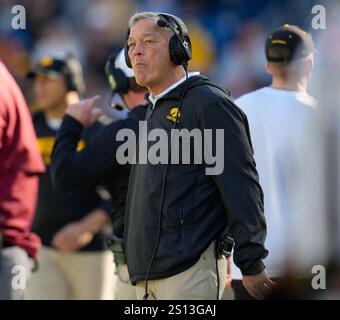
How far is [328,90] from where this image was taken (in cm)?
→ 150

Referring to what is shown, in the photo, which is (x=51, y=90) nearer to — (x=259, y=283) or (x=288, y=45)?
(x=288, y=45)

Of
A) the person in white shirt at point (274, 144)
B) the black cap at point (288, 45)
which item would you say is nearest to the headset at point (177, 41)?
the person in white shirt at point (274, 144)

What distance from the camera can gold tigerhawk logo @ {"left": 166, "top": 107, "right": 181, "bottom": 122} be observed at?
3.42 meters

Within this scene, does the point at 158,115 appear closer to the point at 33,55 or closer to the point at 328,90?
the point at 328,90

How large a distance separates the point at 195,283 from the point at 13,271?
0.87m

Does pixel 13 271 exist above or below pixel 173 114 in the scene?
below

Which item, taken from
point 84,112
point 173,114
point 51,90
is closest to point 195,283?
point 173,114

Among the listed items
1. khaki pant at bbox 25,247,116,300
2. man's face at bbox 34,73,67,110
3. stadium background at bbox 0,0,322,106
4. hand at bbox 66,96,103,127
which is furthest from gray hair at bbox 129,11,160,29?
stadium background at bbox 0,0,322,106

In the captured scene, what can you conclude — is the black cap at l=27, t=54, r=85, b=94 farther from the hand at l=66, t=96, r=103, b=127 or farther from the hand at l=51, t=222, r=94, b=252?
the hand at l=66, t=96, r=103, b=127

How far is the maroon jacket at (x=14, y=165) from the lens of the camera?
3.62 metres

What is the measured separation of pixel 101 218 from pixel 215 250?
2.81 m

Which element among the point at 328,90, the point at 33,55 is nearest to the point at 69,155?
the point at 328,90

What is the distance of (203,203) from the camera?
11.0 ft

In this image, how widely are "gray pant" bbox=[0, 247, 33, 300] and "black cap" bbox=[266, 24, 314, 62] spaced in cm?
202
